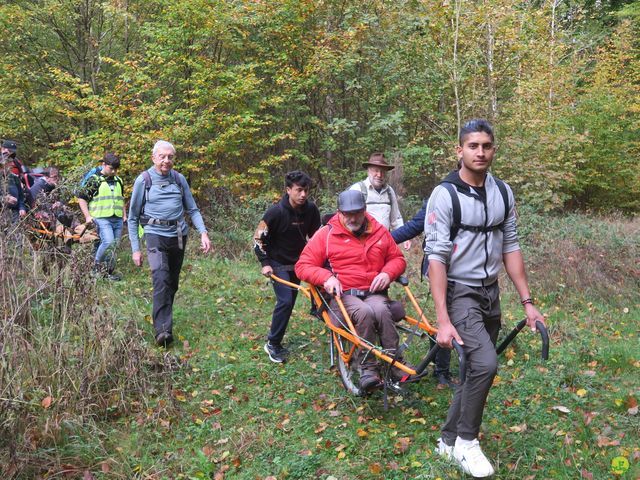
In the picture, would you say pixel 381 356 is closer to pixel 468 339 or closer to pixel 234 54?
pixel 468 339

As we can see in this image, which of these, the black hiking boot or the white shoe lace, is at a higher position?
the white shoe lace

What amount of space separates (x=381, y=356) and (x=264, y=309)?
399 centimetres

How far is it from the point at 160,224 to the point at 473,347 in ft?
12.6

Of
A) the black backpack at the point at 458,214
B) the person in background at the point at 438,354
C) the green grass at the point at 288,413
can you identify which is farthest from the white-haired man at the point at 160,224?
the black backpack at the point at 458,214

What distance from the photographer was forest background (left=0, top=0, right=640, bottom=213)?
1170cm

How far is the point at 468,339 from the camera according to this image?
11.3 ft

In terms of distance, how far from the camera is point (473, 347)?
3393 mm

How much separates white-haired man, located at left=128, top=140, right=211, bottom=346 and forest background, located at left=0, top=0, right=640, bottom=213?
538 centimetres

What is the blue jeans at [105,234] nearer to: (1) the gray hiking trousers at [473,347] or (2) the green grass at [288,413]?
(2) the green grass at [288,413]

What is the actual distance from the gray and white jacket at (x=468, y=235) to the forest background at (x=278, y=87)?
340 inches

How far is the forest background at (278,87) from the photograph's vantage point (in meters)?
11.7

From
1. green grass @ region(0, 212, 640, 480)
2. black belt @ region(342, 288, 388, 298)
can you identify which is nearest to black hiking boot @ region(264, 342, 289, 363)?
green grass @ region(0, 212, 640, 480)

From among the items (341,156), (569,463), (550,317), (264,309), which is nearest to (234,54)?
(341,156)

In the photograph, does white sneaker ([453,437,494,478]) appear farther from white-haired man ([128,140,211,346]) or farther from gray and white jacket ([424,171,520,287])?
white-haired man ([128,140,211,346])
